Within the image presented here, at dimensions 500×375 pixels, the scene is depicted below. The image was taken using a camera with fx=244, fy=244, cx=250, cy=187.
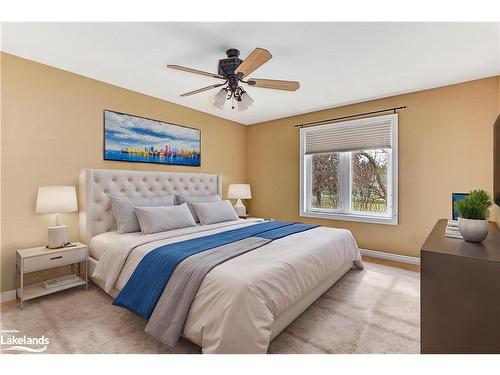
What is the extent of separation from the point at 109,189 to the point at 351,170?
3.56 meters

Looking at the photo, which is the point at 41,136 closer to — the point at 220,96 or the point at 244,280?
the point at 220,96

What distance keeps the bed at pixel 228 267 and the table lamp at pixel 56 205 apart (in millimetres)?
236

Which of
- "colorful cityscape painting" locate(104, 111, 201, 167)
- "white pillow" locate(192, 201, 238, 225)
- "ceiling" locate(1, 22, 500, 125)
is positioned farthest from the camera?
"white pillow" locate(192, 201, 238, 225)

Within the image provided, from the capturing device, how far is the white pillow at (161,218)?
2729 mm

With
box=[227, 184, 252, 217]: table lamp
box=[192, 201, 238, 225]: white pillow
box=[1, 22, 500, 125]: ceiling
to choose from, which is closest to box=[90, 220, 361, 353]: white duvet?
box=[192, 201, 238, 225]: white pillow

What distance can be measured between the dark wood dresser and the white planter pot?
5 centimetres

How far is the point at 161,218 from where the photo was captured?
2.82 m

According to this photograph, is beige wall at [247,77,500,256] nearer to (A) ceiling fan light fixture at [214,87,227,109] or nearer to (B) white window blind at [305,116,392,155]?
(B) white window blind at [305,116,392,155]

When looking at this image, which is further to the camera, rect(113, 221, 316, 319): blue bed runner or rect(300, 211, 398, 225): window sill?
rect(300, 211, 398, 225): window sill

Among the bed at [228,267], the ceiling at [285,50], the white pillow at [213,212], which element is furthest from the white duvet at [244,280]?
the ceiling at [285,50]

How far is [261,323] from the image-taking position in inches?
56.9

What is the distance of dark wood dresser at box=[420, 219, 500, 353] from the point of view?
3.64 ft

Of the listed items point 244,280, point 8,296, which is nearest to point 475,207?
point 244,280

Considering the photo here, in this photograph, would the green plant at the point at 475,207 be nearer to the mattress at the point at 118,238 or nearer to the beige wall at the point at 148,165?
the beige wall at the point at 148,165
